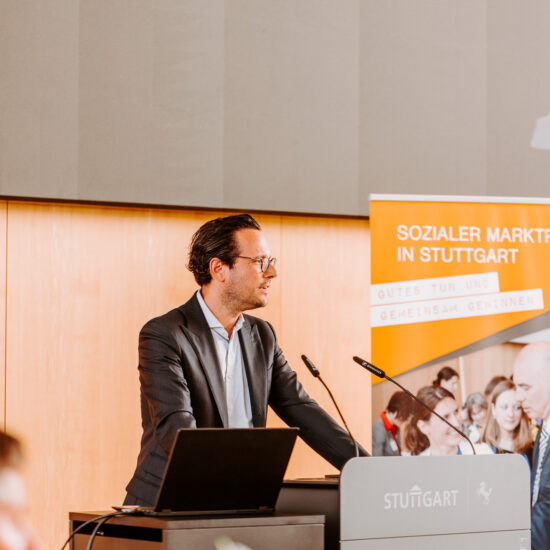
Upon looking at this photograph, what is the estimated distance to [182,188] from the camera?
4.87 m

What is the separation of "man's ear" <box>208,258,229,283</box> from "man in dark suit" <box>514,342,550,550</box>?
197cm

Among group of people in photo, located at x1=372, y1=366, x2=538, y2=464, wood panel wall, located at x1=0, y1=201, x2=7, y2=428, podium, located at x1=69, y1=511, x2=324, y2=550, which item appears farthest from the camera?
wood panel wall, located at x1=0, y1=201, x2=7, y2=428

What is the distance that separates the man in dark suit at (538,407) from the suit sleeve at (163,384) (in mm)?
2238

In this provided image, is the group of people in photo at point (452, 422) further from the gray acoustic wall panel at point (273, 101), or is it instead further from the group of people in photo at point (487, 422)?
the gray acoustic wall panel at point (273, 101)

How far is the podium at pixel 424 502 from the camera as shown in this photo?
6.77 ft

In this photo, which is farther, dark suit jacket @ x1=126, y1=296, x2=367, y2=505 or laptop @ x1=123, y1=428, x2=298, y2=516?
dark suit jacket @ x1=126, y1=296, x2=367, y2=505

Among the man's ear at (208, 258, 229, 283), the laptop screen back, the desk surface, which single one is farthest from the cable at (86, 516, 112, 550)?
the man's ear at (208, 258, 229, 283)

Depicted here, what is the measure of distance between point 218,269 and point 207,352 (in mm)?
355

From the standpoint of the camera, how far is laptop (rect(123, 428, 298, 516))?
1924 mm

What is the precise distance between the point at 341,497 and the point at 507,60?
4.06 meters

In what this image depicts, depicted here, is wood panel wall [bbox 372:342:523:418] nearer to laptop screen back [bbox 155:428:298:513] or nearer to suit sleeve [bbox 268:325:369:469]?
suit sleeve [bbox 268:325:369:469]

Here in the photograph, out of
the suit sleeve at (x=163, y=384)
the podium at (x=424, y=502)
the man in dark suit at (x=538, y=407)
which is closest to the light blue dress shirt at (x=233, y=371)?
the suit sleeve at (x=163, y=384)

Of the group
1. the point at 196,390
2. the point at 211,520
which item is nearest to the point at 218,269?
the point at 196,390

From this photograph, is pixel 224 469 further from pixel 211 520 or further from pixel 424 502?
pixel 424 502
